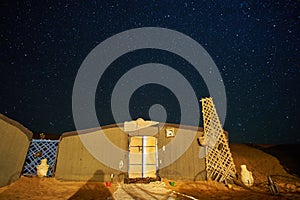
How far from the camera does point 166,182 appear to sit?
23.2 feet

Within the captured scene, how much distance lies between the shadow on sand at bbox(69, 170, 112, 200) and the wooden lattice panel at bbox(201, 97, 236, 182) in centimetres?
400

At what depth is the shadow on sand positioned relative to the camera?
16.7 ft

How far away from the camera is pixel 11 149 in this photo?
6207 mm

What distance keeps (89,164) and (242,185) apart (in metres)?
5.68

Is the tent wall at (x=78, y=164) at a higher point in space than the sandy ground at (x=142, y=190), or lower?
higher

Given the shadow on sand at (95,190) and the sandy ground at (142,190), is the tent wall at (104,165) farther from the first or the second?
the sandy ground at (142,190)

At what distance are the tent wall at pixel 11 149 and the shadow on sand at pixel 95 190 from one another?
2304 millimetres

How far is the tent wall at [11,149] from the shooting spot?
18.8 ft

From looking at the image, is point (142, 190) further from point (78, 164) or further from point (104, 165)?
point (78, 164)

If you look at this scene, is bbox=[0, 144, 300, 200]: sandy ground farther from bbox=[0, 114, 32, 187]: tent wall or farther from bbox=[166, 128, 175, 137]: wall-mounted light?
bbox=[166, 128, 175, 137]: wall-mounted light

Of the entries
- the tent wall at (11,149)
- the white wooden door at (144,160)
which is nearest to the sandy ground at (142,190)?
the tent wall at (11,149)

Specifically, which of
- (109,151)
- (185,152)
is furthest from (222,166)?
(109,151)

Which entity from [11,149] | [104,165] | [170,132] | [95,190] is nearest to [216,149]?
[170,132]

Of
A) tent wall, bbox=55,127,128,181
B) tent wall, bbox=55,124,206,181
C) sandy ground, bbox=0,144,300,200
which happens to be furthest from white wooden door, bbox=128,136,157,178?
sandy ground, bbox=0,144,300,200
